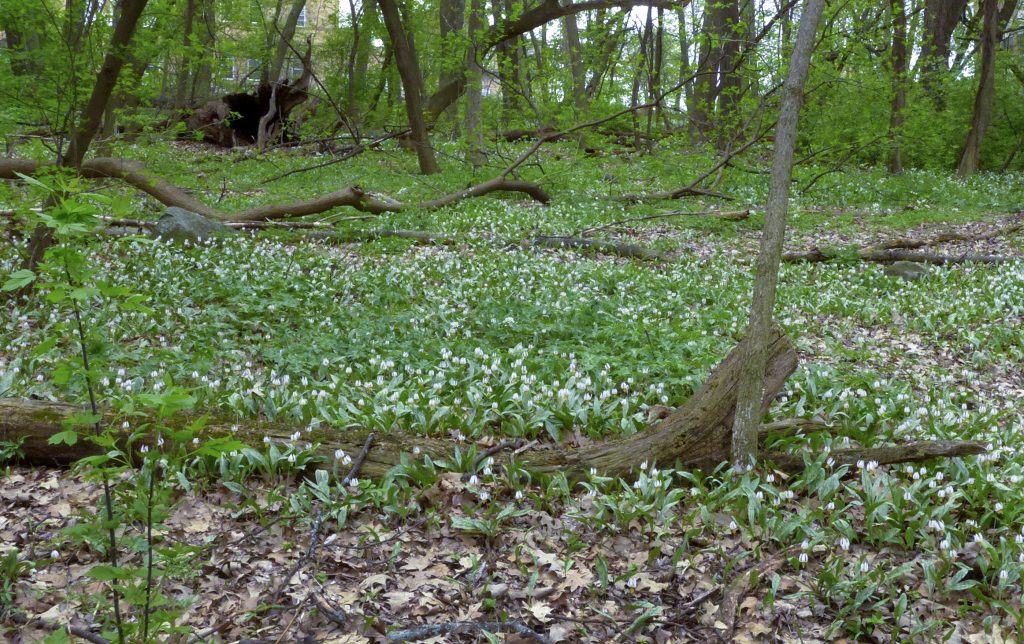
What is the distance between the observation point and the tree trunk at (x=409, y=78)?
53.1 ft

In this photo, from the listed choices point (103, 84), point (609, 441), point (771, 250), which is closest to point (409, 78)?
point (103, 84)

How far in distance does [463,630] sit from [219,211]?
35.9ft

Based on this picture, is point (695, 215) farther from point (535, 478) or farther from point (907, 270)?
point (535, 478)

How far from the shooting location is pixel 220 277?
9102 millimetres

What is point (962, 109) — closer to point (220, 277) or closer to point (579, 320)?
point (579, 320)

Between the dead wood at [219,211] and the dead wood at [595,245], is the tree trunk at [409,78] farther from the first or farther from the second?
the dead wood at [595,245]

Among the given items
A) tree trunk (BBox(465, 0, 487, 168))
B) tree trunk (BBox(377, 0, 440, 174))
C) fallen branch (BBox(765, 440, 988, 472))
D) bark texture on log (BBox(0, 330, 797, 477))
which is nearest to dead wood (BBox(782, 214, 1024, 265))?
fallen branch (BBox(765, 440, 988, 472))

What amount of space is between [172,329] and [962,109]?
84.1ft

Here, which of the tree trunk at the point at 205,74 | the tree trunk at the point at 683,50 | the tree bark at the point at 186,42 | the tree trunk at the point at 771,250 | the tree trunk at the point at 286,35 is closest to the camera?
the tree trunk at the point at 771,250

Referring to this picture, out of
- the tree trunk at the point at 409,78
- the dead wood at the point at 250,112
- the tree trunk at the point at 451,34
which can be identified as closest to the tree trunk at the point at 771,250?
the tree trunk at the point at 409,78

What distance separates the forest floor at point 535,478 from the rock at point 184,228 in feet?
1.31

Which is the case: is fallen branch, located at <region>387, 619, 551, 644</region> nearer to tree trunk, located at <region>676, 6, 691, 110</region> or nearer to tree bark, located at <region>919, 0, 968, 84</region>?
tree trunk, located at <region>676, 6, 691, 110</region>

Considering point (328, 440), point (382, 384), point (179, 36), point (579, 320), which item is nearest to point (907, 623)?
point (328, 440)

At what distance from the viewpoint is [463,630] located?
363cm
